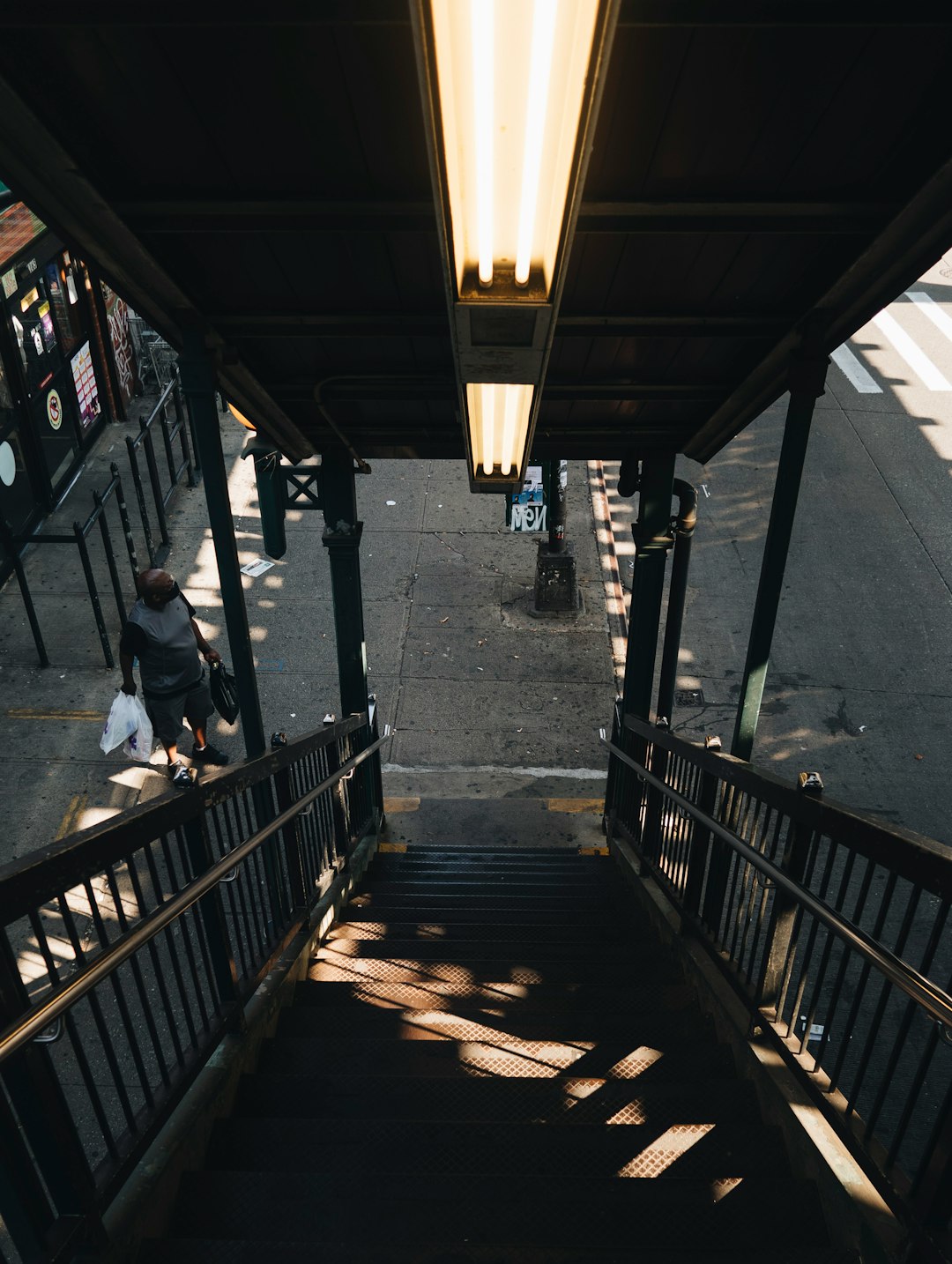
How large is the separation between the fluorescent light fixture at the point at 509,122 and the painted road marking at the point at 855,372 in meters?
13.4

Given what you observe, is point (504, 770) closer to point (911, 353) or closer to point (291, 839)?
point (291, 839)

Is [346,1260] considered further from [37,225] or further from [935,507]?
[935,507]

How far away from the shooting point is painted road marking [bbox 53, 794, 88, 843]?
7324 millimetres

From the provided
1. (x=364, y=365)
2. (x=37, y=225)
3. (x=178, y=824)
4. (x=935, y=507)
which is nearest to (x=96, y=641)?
(x=37, y=225)

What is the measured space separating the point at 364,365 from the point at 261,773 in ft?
7.99

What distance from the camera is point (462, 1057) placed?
3943 millimetres

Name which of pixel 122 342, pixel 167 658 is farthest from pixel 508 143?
pixel 122 342

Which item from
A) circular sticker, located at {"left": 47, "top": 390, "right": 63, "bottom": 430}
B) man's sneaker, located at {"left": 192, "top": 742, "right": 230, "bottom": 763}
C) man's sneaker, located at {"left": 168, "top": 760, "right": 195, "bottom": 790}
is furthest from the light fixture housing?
circular sticker, located at {"left": 47, "top": 390, "right": 63, "bottom": 430}

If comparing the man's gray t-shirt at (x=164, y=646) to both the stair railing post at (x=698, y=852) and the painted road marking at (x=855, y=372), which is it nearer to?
the stair railing post at (x=698, y=852)

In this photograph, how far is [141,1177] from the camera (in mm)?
2838

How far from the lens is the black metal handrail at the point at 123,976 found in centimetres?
228

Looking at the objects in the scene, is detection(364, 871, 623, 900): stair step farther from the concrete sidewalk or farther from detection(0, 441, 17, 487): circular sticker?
detection(0, 441, 17, 487): circular sticker

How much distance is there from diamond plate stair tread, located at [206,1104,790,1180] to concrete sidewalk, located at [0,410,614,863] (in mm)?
4445

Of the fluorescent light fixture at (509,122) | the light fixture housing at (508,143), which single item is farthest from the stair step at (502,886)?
the fluorescent light fixture at (509,122)
